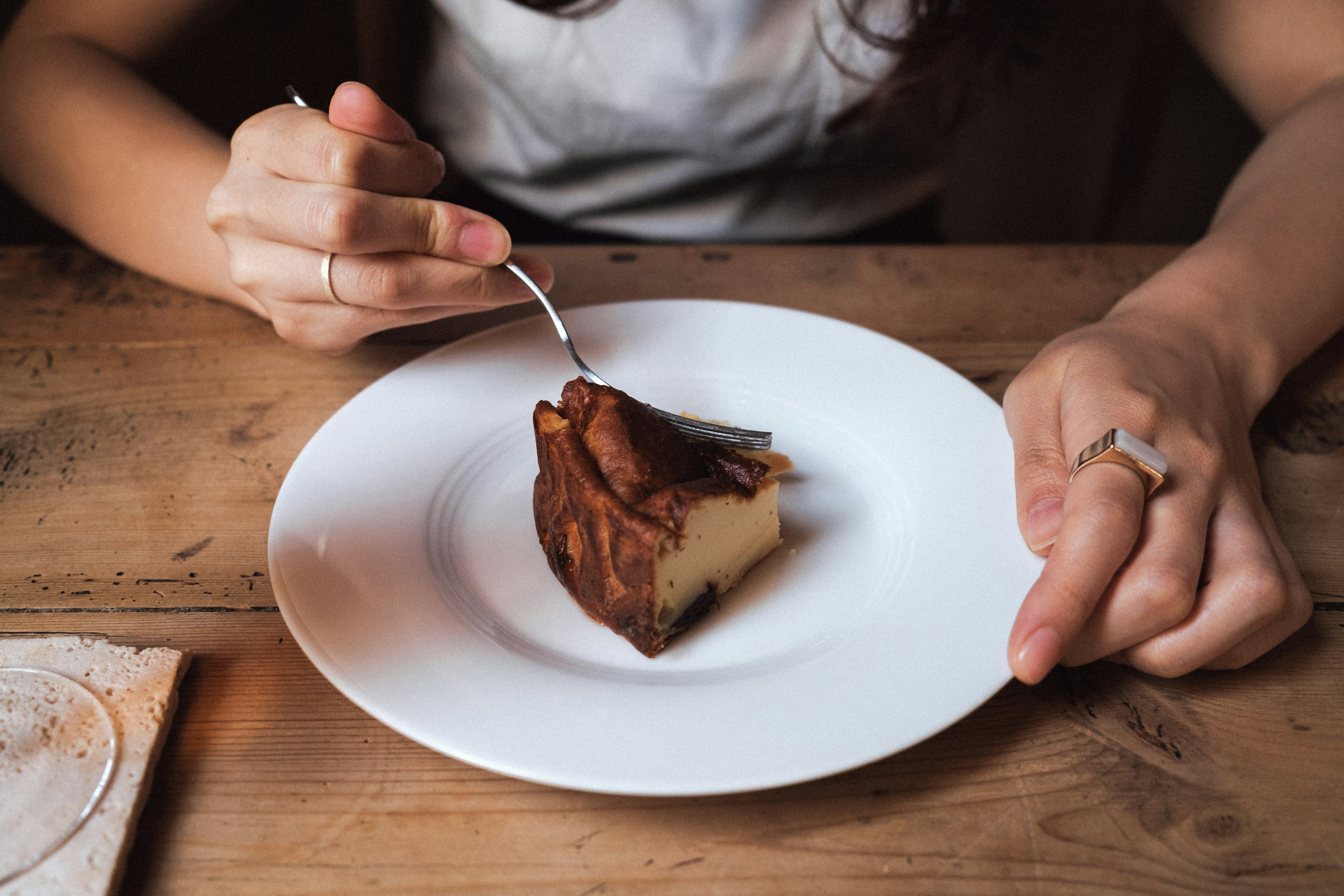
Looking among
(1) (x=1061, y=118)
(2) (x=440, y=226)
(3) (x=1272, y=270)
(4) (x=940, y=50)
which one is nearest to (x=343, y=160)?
(2) (x=440, y=226)

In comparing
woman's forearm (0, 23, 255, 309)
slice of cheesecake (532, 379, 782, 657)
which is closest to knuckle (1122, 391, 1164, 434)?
slice of cheesecake (532, 379, 782, 657)

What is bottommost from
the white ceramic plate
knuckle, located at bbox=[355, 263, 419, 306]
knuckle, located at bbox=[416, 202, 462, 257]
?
the white ceramic plate

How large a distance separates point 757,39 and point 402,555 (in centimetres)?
158

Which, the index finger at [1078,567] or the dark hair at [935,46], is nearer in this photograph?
the index finger at [1078,567]

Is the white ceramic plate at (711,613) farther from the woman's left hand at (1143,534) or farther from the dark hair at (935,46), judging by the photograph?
the dark hair at (935,46)

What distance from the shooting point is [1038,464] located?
4.12 feet

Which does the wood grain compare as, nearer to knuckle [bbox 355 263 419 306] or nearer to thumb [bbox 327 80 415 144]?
knuckle [bbox 355 263 419 306]

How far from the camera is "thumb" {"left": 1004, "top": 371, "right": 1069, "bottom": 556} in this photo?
1.17m

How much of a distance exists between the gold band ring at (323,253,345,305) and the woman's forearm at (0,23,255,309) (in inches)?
17.0

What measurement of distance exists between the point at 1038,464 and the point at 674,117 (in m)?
1.41

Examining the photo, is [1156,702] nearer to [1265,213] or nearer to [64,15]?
[1265,213]

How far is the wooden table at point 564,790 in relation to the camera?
0.94 metres

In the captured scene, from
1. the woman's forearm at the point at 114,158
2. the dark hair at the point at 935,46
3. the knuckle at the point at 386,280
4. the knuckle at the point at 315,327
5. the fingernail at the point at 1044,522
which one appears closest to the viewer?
the fingernail at the point at 1044,522

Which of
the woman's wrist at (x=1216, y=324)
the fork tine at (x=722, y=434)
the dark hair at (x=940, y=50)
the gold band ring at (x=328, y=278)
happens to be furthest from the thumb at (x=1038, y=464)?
the gold band ring at (x=328, y=278)
